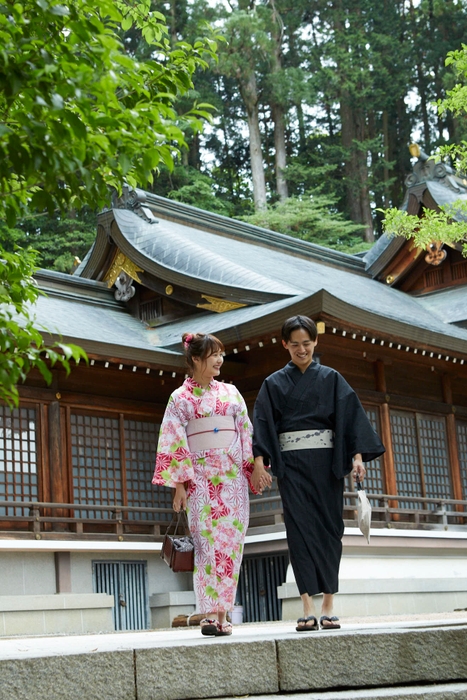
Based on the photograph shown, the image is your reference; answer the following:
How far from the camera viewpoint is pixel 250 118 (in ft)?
117

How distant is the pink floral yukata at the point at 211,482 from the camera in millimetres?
5676

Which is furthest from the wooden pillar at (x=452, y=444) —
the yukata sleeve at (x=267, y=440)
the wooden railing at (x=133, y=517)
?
the yukata sleeve at (x=267, y=440)

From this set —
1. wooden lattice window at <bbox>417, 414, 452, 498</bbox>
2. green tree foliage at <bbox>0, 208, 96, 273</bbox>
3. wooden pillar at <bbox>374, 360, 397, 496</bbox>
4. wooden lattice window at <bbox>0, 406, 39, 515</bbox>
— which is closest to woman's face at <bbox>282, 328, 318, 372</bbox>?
wooden lattice window at <bbox>0, 406, 39, 515</bbox>

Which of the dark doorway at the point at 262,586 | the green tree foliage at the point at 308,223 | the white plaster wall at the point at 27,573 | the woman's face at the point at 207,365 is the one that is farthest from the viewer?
the green tree foliage at the point at 308,223

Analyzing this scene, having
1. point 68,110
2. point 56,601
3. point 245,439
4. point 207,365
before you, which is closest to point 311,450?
point 245,439

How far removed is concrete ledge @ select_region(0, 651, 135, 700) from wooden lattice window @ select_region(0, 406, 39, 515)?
858 cm

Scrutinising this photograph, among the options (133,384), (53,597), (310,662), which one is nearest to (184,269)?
(133,384)

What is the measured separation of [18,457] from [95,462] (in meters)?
1.17

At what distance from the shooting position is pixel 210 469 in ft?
19.1

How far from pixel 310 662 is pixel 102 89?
2359mm

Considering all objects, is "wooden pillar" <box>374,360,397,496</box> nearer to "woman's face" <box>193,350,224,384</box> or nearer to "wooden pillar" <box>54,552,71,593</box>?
"wooden pillar" <box>54,552,71,593</box>

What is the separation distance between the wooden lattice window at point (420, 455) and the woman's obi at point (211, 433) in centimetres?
904

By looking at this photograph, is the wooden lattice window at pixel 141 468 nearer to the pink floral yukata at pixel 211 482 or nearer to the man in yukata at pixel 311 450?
the pink floral yukata at pixel 211 482

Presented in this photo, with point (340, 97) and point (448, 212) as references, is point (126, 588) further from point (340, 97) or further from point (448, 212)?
point (340, 97)
